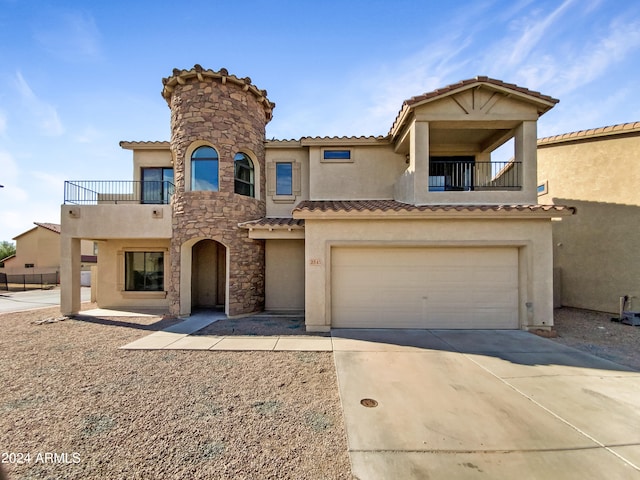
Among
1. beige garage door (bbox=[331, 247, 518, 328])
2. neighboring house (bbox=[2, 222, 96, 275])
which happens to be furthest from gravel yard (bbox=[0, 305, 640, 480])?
neighboring house (bbox=[2, 222, 96, 275])

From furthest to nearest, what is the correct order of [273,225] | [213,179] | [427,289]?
[213,179], [273,225], [427,289]

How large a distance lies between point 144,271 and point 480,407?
1344 centimetres

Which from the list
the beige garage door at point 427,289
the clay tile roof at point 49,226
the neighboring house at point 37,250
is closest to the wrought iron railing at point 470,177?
the beige garage door at point 427,289

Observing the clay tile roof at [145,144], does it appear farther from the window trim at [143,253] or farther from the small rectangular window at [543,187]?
the small rectangular window at [543,187]

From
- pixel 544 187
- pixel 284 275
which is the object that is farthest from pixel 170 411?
pixel 544 187

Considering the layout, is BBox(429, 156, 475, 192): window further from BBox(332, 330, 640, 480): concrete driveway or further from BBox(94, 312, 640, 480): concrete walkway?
BBox(332, 330, 640, 480): concrete driveway

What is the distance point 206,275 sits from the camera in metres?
12.2

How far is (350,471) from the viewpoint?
3012 mm

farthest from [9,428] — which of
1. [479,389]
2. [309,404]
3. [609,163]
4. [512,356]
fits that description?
[609,163]

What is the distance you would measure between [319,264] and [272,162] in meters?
5.94

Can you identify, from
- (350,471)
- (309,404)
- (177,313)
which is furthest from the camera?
(177,313)

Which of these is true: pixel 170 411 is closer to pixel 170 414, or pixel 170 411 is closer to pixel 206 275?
pixel 170 414

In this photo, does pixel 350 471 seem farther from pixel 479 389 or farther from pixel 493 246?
pixel 493 246

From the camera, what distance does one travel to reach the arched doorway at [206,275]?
1216 centimetres
